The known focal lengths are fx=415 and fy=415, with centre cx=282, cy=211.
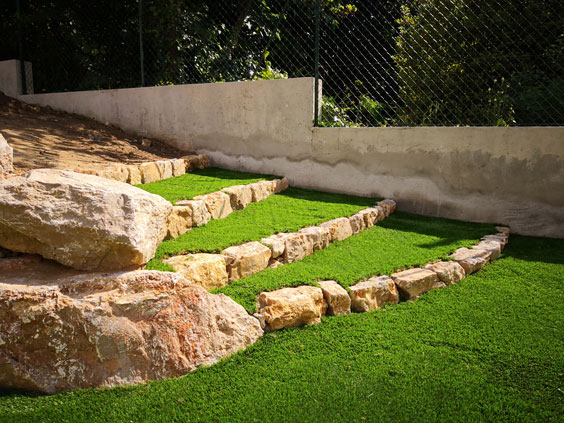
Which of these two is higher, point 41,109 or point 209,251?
point 41,109

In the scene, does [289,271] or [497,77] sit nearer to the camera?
[289,271]

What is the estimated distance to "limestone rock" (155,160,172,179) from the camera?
5.67 meters

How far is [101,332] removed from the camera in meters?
2.47

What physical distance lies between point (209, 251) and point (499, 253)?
307 cm

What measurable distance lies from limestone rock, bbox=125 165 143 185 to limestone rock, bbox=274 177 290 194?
5.92 feet

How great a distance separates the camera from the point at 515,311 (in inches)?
130

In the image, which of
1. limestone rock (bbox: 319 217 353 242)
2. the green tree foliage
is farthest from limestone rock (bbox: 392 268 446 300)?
the green tree foliage

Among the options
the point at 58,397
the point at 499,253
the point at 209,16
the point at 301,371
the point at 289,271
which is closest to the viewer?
the point at 58,397

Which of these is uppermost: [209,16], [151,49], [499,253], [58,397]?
[209,16]

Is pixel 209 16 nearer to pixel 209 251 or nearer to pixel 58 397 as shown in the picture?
pixel 209 251

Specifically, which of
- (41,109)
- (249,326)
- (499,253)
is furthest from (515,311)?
(41,109)

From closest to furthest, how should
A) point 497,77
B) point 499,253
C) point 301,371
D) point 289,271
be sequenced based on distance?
point 301,371
point 289,271
point 499,253
point 497,77

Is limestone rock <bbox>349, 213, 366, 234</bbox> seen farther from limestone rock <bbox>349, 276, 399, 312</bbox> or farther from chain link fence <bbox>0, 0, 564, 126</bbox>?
chain link fence <bbox>0, 0, 564, 126</bbox>

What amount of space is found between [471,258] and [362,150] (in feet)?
7.63
